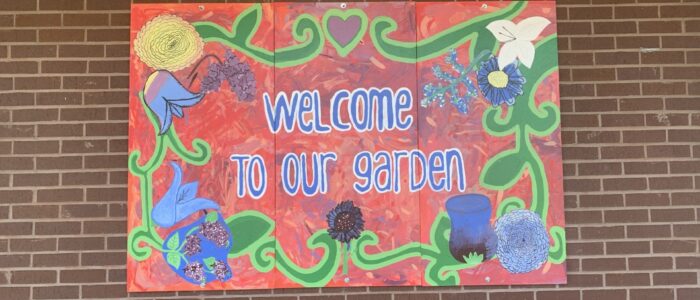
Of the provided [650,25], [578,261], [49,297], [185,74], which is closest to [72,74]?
[185,74]

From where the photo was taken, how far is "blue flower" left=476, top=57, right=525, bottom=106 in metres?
4.13

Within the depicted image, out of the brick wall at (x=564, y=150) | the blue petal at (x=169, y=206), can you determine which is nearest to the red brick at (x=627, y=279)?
the brick wall at (x=564, y=150)

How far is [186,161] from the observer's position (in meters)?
4.07

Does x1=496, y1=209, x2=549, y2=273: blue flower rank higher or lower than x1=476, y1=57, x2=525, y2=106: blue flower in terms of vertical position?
lower

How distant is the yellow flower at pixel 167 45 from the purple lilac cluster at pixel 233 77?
0.47 feet

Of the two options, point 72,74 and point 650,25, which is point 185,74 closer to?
point 72,74

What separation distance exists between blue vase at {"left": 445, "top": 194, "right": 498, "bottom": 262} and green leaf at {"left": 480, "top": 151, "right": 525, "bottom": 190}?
13cm

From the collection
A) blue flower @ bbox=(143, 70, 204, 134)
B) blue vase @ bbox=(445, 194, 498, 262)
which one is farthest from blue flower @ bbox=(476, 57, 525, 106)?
blue flower @ bbox=(143, 70, 204, 134)

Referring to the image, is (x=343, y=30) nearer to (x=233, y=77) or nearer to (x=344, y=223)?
(x=233, y=77)

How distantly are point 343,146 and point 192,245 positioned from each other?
105cm

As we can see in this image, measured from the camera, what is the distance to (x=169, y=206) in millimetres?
4039

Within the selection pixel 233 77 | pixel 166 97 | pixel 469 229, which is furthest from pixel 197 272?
pixel 469 229

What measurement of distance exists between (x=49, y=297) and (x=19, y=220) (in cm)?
48

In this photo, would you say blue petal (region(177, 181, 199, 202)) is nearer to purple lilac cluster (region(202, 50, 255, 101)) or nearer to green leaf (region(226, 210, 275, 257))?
green leaf (region(226, 210, 275, 257))
